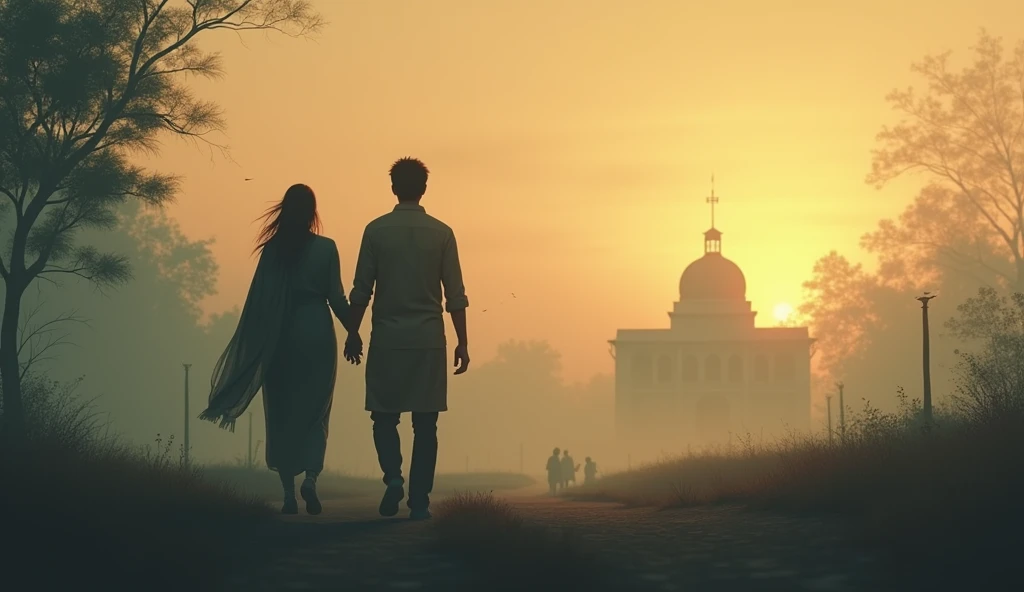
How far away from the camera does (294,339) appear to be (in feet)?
31.1

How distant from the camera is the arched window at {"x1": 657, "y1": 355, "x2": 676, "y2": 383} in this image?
7819cm

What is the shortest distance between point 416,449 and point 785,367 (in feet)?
231

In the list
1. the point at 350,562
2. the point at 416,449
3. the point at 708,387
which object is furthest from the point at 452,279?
the point at 708,387

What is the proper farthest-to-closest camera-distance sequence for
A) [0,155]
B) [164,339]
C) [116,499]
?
[164,339] → [0,155] → [116,499]

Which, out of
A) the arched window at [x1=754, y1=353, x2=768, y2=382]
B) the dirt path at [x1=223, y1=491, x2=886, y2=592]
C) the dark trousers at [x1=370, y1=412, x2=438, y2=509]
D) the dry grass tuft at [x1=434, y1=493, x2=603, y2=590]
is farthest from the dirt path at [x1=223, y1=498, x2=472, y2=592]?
the arched window at [x1=754, y1=353, x2=768, y2=382]

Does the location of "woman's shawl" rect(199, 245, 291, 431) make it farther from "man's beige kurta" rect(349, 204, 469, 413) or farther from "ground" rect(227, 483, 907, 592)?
"ground" rect(227, 483, 907, 592)

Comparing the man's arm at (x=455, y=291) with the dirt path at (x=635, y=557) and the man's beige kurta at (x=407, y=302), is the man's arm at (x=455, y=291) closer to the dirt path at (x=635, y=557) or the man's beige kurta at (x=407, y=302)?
the man's beige kurta at (x=407, y=302)

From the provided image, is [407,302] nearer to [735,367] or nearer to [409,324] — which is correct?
[409,324]

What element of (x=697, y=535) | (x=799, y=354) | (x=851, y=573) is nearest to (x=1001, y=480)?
(x=851, y=573)

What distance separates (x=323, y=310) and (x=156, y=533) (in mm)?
2919

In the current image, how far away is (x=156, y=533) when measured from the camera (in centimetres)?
690

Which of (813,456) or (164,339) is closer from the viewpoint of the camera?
(813,456)

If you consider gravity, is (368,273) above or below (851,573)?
above

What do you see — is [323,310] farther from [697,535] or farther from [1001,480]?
[1001,480]
